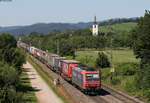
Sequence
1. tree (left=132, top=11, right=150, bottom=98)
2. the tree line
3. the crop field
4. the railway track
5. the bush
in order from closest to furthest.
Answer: the tree line → the railway track → tree (left=132, top=11, right=150, bottom=98) → the bush → the crop field

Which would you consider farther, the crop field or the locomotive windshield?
the crop field

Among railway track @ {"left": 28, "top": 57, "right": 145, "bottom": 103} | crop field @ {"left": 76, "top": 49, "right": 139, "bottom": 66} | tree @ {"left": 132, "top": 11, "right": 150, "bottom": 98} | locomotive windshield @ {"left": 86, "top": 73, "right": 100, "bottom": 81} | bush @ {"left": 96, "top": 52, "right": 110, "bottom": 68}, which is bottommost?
crop field @ {"left": 76, "top": 49, "right": 139, "bottom": 66}

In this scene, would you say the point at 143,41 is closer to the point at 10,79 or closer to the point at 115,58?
the point at 10,79

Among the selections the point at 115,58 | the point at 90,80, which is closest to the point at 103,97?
the point at 90,80

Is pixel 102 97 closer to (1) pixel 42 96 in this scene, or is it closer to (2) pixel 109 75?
(1) pixel 42 96

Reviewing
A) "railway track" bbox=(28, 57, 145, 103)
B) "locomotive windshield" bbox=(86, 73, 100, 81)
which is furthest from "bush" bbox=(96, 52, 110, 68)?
"locomotive windshield" bbox=(86, 73, 100, 81)

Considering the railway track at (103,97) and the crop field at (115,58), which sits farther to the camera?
the crop field at (115,58)

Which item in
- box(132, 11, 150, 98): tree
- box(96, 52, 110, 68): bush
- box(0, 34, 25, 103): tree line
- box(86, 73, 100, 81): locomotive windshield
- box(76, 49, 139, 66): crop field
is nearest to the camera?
box(0, 34, 25, 103): tree line

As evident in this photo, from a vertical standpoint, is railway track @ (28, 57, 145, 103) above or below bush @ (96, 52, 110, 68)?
below

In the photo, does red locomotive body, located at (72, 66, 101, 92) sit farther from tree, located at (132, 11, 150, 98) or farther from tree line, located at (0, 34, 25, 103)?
tree, located at (132, 11, 150, 98)

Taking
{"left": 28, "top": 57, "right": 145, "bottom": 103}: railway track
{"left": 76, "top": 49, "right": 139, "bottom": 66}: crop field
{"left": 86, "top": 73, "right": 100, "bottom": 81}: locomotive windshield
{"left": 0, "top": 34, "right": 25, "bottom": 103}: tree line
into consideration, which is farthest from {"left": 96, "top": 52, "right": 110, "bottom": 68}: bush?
{"left": 86, "top": 73, "right": 100, "bottom": 81}: locomotive windshield

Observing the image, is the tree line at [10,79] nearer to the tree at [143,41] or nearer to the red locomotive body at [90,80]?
the red locomotive body at [90,80]

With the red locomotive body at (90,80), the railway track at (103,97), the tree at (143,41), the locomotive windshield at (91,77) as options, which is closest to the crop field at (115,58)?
the tree at (143,41)

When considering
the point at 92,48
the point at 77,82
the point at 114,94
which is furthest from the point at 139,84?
the point at 92,48
